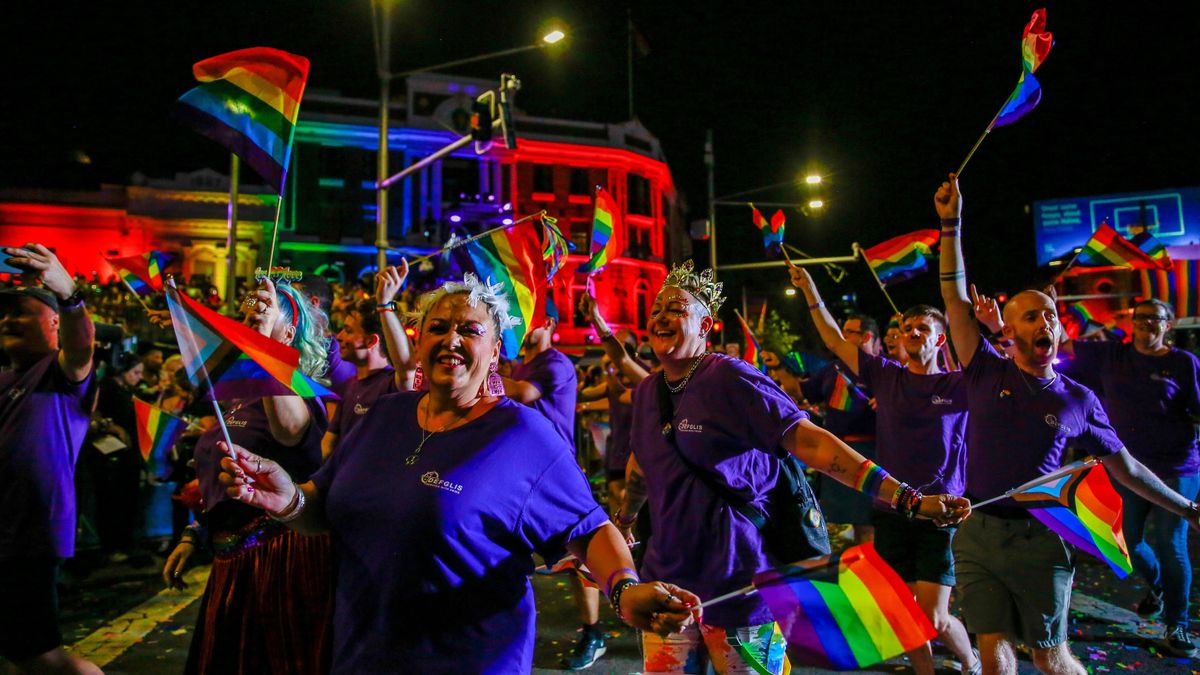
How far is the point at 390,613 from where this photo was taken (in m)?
2.32

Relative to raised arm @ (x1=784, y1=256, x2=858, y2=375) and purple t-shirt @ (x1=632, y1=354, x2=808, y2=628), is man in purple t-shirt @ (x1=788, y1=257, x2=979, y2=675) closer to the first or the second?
raised arm @ (x1=784, y1=256, x2=858, y2=375)

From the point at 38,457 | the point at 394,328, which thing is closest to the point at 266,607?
the point at 38,457

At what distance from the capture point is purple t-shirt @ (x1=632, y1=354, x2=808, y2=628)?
3.27 m

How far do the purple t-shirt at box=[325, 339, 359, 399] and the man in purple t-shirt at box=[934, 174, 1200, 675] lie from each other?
3.47 meters

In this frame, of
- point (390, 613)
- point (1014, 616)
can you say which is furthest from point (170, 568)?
point (1014, 616)

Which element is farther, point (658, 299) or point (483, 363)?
point (658, 299)

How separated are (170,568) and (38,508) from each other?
3.18 feet

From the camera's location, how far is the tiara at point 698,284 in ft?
13.0

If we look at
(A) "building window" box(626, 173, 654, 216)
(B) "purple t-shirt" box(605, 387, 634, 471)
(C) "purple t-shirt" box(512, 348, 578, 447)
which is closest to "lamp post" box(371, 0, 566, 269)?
(B) "purple t-shirt" box(605, 387, 634, 471)

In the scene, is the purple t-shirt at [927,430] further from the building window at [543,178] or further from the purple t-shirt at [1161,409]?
the building window at [543,178]

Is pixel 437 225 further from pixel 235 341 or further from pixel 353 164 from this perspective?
pixel 235 341

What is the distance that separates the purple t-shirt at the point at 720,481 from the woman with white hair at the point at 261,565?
1.43 metres

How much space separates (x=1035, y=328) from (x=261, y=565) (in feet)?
12.7

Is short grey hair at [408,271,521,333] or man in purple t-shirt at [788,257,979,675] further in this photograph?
man in purple t-shirt at [788,257,979,675]
